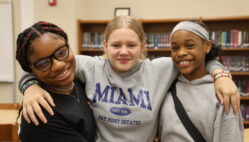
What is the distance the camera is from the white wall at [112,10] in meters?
4.18

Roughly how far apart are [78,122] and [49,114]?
0.45 feet

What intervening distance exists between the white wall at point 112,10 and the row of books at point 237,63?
2.91 ft

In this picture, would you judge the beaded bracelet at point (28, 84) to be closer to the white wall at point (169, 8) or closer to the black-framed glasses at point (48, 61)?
the black-framed glasses at point (48, 61)

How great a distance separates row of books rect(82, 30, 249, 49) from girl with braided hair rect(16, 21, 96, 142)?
2902 mm

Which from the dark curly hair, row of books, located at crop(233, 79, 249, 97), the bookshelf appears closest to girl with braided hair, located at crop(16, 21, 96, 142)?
the dark curly hair

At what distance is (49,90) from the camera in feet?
3.61

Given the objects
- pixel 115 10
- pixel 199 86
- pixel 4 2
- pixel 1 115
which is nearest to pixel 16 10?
pixel 4 2

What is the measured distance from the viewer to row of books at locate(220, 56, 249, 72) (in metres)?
3.81

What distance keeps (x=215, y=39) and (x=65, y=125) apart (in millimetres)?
3529

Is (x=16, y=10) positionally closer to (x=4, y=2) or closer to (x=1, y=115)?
(x=4, y=2)

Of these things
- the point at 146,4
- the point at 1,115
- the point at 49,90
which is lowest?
the point at 1,115

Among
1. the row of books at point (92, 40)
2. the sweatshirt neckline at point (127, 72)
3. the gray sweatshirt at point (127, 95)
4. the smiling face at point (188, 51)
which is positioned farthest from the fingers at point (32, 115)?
the row of books at point (92, 40)

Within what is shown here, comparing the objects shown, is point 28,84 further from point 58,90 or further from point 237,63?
point 237,63

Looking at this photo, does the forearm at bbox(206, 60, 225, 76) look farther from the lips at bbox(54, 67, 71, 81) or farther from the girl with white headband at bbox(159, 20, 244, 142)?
the lips at bbox(54, 67, 71, 81)
